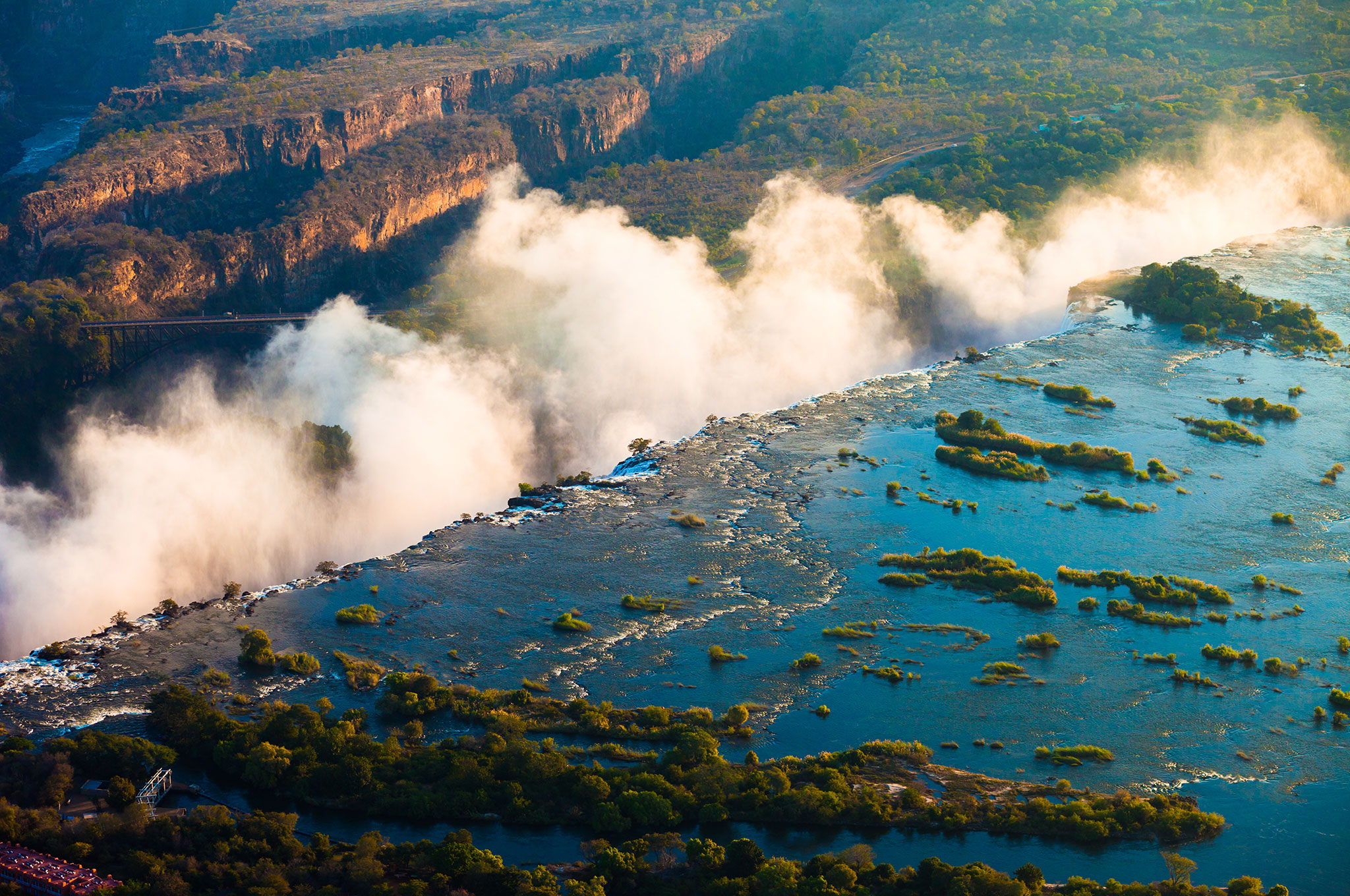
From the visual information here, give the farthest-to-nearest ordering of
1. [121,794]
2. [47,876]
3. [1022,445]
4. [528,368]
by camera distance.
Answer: [528,368]
[1022,445]
[121,794]
[47,876]

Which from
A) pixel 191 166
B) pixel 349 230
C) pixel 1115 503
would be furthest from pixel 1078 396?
pixel 191 166

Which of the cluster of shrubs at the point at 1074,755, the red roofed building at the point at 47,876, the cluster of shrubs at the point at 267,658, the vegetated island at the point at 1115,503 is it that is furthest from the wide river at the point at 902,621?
the red roofed building at the point at 47,876

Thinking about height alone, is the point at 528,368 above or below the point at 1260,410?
above

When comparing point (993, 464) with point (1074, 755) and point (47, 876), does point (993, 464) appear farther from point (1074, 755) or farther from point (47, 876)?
point (47, 876)

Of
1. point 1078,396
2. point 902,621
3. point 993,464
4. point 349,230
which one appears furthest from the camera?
point 349,230

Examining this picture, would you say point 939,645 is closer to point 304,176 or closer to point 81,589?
point 81,589
